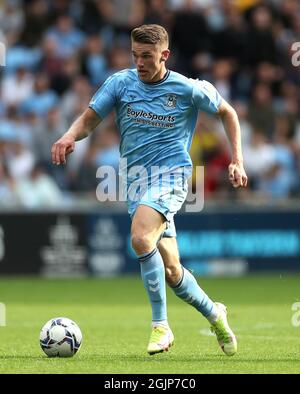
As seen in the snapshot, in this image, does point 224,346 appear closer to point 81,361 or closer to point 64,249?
point 81,361

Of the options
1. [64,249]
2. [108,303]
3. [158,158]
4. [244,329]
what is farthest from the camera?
[64,249]

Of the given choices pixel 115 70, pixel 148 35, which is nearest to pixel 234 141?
pixel 148 35

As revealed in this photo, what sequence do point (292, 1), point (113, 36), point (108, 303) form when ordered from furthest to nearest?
1. point (292, 1)
2. point (113, 36)
3. point (108, 303)

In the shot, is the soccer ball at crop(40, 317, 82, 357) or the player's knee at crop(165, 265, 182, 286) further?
the player's knee at crop(165, 265, 182, 286)

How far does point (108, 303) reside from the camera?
1409 centimetres

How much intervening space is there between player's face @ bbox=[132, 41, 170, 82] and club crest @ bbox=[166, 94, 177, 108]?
7.8 inches

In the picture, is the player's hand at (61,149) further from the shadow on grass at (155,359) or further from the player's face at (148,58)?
the shadow on grass at (155,359)

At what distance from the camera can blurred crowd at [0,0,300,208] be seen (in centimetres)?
1806

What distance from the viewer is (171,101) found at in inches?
345

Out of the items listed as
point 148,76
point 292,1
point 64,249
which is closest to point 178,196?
point 148,76

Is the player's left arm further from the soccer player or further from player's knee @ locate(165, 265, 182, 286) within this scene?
player's knee @ locate(165, 265, 182, 286)

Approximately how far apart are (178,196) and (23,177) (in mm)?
9223
